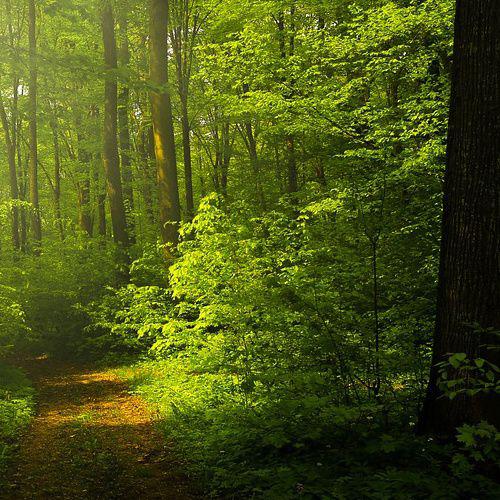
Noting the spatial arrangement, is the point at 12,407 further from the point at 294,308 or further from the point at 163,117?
the point at 163,117

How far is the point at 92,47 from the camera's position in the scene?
76.9 feet

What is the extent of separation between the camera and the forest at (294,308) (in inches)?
166

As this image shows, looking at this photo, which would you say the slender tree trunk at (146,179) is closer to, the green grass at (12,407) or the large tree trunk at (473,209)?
the green grass at (12,407)

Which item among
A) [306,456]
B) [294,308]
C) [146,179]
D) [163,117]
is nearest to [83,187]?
[146,179]

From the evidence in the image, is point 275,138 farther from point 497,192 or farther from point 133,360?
point 497,192

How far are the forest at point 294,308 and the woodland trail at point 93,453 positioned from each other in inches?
1.5

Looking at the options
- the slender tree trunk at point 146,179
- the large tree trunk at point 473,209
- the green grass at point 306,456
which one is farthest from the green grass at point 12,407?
the slender tree trunk at point 146,179

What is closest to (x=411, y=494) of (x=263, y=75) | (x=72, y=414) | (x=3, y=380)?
(x=72, y=414)

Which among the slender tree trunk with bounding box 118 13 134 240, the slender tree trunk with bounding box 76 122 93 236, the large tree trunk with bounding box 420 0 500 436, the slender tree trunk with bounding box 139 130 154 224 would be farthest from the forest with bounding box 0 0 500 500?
the slender tree trunk with bounding box 76 122 93 236

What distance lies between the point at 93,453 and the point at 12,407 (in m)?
2.82

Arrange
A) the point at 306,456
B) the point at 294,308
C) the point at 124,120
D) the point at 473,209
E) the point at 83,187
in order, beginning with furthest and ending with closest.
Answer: the point at 83,187 → the point at 124,120 → the point at 294,308 → the point at 306,456 → the point at 473,209

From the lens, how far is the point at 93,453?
6074 millimetres

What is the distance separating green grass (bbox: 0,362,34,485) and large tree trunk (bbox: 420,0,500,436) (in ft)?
16.0

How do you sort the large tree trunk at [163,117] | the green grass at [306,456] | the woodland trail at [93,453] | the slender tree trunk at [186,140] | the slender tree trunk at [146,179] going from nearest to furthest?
the green grass at [306,456], the woodland trail at [93,453], the large tree trunk at [163,117], the slender tree trunk at [186,140], the slender tree trunk at [146,179]
